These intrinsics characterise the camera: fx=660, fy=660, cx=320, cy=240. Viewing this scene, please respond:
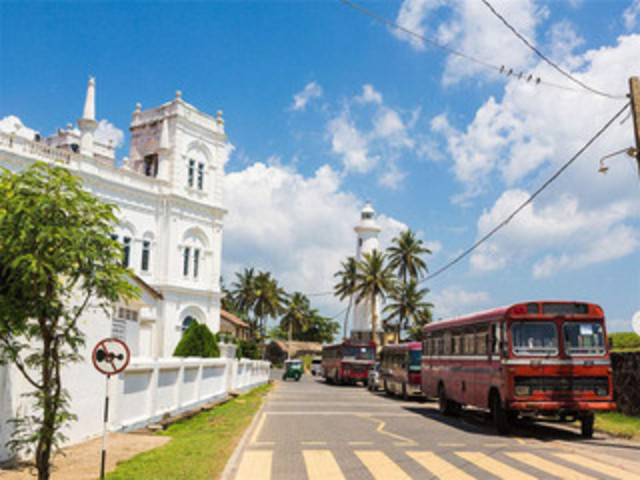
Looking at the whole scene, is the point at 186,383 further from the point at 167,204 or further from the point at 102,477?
the point at 167,204

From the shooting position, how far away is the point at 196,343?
29781mm

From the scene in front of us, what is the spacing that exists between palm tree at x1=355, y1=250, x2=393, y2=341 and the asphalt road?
48.9 metres

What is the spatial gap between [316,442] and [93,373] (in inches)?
202

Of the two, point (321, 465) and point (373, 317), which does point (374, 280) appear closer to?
point (373, 317)

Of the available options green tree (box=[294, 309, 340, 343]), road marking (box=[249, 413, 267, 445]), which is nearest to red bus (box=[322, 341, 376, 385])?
road marking (box=[249, 413, 267, 445])

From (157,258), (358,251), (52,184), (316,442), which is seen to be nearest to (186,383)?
(316,442)

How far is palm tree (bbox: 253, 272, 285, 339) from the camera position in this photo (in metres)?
89.7

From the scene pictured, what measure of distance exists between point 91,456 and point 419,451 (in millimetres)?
6219

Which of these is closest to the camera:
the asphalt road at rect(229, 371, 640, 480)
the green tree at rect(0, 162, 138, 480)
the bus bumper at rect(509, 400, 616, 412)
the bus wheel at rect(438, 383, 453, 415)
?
the green tree at rect(0, 162, 138, 480)

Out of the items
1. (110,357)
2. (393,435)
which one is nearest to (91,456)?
(110,357)

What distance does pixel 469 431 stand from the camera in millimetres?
16656

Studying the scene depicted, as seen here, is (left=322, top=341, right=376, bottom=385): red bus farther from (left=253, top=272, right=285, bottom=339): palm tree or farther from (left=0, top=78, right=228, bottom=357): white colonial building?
(left=253, top=272, right=285, bottom=339): palm tree

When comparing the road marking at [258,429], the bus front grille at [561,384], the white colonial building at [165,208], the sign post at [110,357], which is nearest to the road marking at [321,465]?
the road marking at [258,429]

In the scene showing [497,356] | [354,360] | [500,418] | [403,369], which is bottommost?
[500,418]
